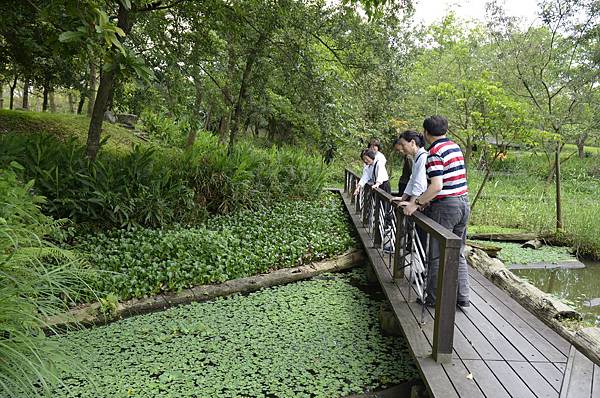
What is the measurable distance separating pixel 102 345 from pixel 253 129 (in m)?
19.9

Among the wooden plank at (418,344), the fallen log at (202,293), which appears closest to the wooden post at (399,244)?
the wooden plank at (418,344)

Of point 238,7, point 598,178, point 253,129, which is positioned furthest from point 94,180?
point 598,178

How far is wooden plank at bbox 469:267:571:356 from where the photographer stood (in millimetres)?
3331

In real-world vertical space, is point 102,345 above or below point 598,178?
below

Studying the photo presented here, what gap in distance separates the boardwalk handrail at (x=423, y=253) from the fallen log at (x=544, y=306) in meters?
1.14

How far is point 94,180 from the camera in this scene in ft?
21.2

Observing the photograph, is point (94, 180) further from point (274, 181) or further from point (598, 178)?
point (598, 178)

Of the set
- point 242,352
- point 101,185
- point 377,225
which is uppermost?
point 101,185

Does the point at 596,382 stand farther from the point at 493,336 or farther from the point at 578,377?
the point at 493,336

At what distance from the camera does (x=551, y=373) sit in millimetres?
2883

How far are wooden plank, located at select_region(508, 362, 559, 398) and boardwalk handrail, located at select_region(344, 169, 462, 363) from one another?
46cm

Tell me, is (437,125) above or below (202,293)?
above

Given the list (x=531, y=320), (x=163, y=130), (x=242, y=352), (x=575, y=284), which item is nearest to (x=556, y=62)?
(x=575, y=284)

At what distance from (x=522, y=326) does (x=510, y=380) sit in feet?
3.35
